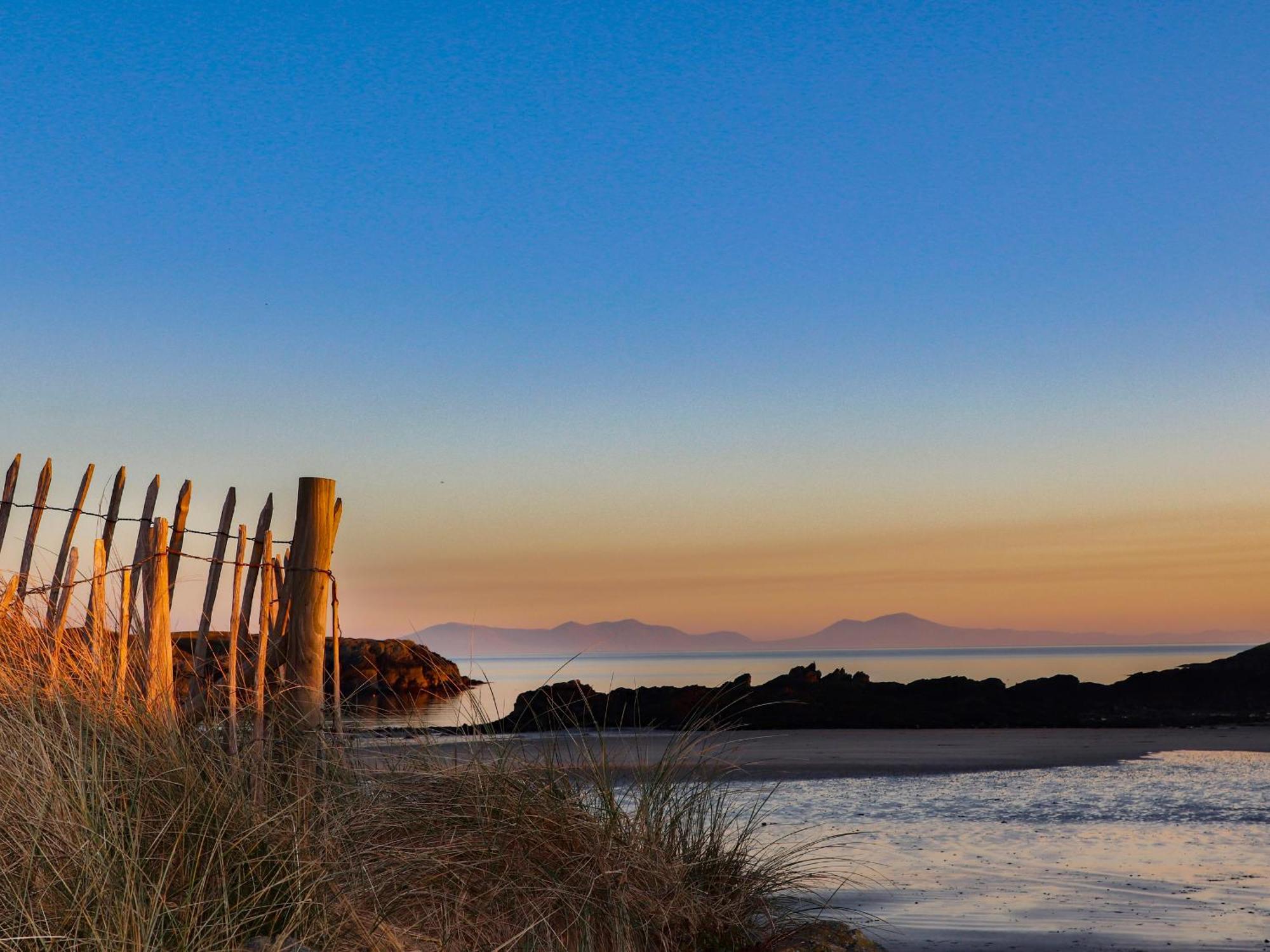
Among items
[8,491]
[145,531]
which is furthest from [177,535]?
[8,491]

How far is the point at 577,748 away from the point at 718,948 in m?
1.45

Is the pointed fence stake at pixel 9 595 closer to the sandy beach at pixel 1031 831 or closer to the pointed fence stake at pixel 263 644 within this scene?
the pointed fence stake at pixel 263 644

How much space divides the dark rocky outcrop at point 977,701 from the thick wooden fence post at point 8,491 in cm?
1446

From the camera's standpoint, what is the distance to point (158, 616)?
22.4 ft

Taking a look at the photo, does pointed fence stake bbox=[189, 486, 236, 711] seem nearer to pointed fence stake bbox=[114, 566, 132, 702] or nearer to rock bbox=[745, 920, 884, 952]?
pointed fence stake bbox=[114, 566, 132, 702]

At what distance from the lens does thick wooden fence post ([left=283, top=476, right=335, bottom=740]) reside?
682cm

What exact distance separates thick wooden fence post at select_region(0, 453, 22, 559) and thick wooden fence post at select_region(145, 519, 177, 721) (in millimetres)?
3026

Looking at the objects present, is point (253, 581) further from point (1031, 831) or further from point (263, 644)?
point (1031, 831)

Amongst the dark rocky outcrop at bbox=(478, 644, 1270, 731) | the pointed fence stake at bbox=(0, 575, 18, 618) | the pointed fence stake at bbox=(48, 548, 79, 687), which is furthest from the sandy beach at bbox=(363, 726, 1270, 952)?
the dark rocky outcrop at bbox=(478, 644, 1270, 731)

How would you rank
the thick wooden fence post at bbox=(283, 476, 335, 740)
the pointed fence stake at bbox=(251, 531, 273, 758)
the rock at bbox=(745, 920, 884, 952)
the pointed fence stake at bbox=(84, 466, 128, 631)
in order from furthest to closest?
the pointed fence stake at bbox=(84, 466, 128, 631)
the thick wooden fence post at bbox=(283, 476, 335, 740)
the pointed fence stake at bbox=(251, 531, 273, 758)
the rock at bbox=(745, 920, 884, 952)

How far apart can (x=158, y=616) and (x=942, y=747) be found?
15329 millimetres

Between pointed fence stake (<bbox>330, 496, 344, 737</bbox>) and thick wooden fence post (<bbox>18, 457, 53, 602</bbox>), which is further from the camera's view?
thick wooden fence post (<bbox>18, 457, 53, 602</bbox>)

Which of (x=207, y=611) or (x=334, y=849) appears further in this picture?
(x=207, y=611)

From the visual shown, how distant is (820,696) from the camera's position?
25.4 m
